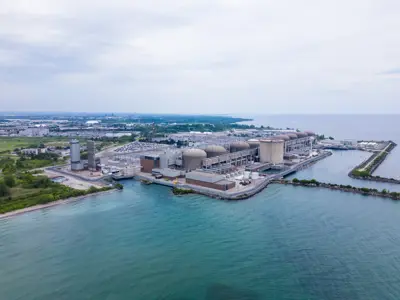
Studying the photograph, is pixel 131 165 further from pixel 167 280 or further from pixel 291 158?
pixel 167 280

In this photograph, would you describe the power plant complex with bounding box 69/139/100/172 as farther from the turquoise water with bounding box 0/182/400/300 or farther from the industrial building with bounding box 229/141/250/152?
the industrial building with bounding box 229/141/250/152

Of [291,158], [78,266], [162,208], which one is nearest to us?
[78,266]

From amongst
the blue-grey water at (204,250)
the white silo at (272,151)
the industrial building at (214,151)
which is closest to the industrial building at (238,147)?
the white silo at (272,151)

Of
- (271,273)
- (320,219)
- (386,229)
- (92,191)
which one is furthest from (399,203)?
(92,191)

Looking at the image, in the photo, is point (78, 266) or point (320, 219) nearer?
point (78, 266)

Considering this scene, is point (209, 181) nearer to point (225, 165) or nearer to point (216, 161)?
point (216, 161)
